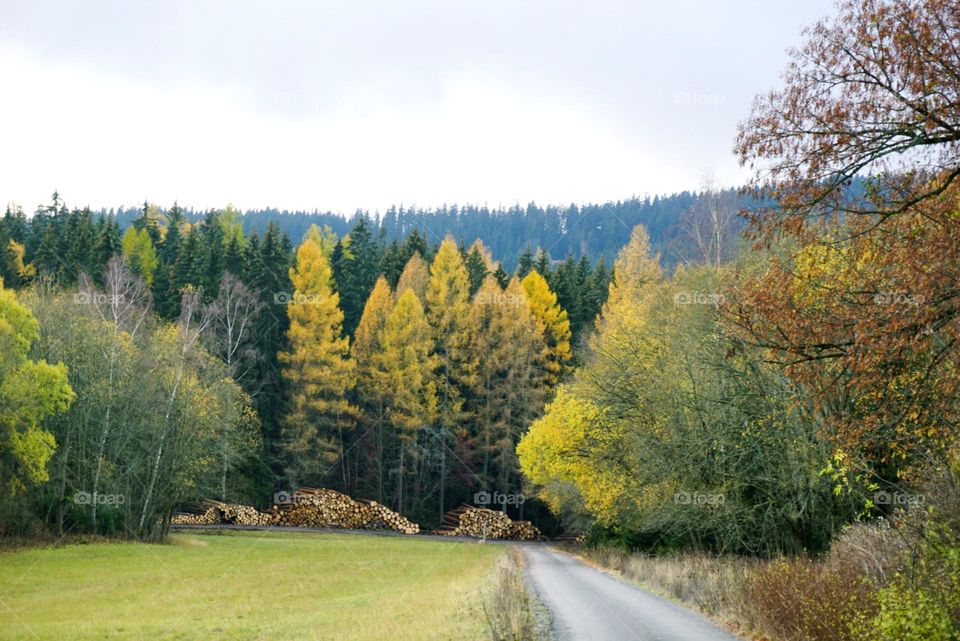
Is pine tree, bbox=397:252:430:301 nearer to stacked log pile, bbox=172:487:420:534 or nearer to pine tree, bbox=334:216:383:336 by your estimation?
pine tree, bbox=334:216:383:336

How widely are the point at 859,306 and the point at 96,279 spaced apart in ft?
202

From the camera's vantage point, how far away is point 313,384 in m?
51.9

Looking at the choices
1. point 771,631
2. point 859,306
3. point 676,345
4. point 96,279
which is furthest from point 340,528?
point 859,306

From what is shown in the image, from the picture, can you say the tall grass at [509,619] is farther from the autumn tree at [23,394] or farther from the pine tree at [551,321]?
the pine tree at [551,321]

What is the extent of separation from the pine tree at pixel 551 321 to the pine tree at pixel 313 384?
13.6 meters

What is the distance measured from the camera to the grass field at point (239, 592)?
53.9ft

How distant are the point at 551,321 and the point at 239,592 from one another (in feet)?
125

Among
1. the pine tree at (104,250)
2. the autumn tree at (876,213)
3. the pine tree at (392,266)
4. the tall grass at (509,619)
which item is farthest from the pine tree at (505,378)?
the autumn tree at (876,213)

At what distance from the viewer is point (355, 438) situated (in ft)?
184

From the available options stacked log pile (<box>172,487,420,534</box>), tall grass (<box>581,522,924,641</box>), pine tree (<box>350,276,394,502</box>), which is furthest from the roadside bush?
pine tree (<box>350,276,394,502</box>)

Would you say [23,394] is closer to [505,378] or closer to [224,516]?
[224,516]

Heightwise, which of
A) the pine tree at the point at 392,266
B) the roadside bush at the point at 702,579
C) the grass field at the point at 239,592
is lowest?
the grass field at the point at 239,592

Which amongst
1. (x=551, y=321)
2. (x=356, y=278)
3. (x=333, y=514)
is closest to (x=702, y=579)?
(x=333, y=514)

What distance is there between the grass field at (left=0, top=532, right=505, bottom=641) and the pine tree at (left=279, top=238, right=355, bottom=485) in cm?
1291
